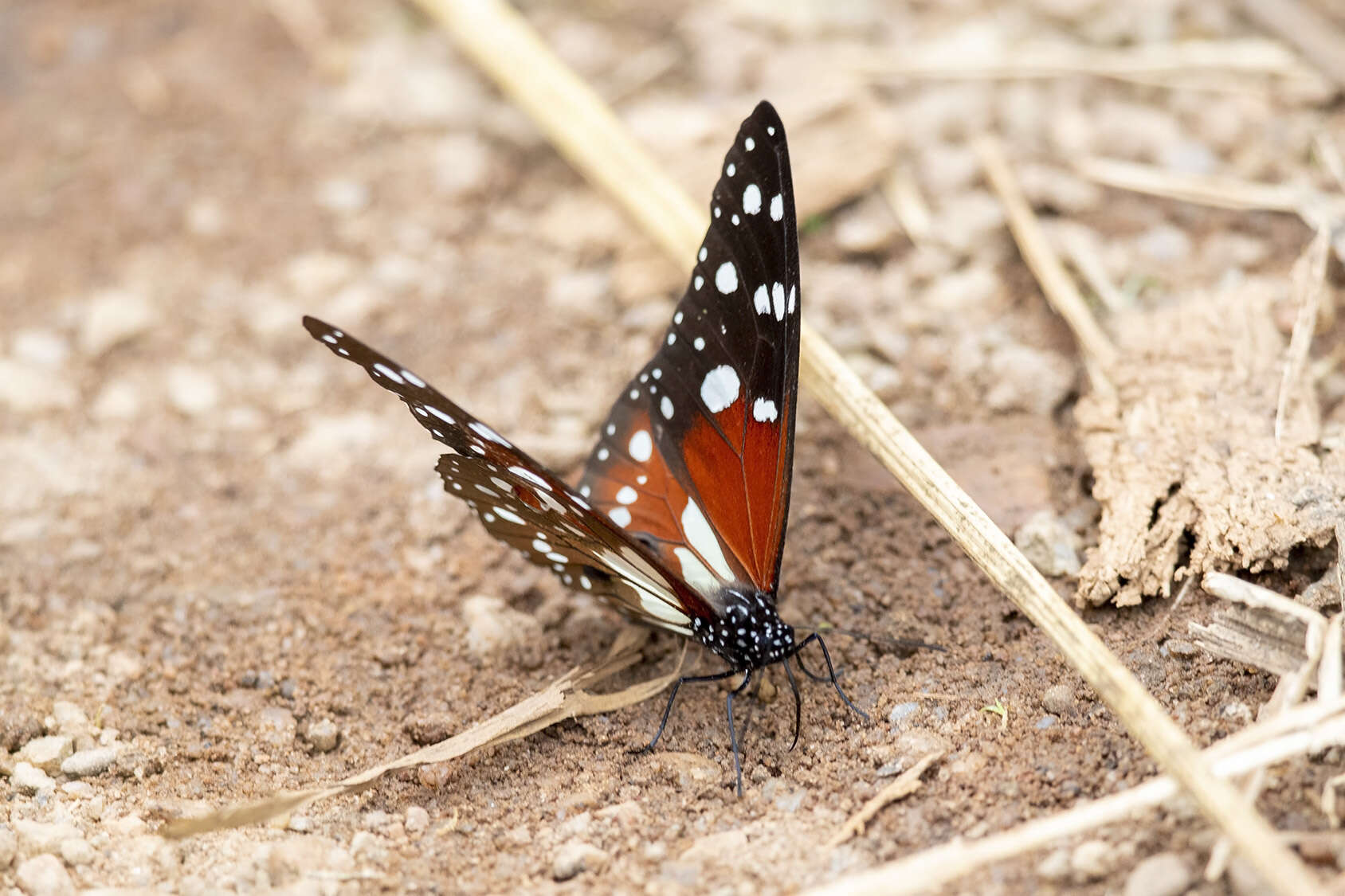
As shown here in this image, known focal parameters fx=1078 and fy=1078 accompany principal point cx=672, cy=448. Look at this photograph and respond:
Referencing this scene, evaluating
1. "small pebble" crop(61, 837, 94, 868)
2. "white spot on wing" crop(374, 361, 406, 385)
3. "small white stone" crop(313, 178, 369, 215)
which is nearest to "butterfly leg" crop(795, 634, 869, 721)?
"white spot on wing" crop(374, 361, 406, 385)

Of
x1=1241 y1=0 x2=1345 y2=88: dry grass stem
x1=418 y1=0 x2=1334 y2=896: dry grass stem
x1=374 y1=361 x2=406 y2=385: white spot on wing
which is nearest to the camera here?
x1=418 y1=0 x2=1334 y2=896: dry grass stem

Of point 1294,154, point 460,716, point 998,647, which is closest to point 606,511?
point 460,716

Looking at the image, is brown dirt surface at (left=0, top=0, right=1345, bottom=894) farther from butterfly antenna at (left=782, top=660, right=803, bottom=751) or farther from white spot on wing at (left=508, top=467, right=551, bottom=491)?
white spot on wing at (left=508, top=467, right=551, bottom=491)

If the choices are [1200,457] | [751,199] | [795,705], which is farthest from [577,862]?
[1200,457]

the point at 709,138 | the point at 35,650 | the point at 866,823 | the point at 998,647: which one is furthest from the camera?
the point at 709,138

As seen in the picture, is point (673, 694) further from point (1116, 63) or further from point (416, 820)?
point (1116, 63)

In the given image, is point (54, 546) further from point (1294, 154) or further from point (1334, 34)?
point (1334, 34)
